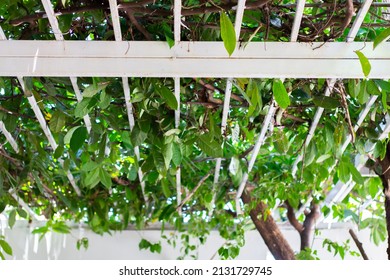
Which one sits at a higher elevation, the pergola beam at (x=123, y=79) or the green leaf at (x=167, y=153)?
the pergola beam at (x=123, y=79)

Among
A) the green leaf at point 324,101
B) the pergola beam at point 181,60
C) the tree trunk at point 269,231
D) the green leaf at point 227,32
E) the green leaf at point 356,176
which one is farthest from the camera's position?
the tree trunk at point 269,231

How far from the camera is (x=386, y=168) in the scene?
1964mm

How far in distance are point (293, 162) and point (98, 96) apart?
1112 mm

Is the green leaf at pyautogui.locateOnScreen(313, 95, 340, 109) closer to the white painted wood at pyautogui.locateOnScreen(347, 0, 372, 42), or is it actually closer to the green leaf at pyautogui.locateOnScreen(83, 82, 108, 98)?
the white painted wood at pyautogui.locateOnScreen(347, 0, 372, 42)

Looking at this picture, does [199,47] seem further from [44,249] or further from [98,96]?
[44,249]

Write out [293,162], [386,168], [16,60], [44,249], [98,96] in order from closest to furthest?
[16,60] → [98,96] → [386,168] → [293,162] → [44,249]

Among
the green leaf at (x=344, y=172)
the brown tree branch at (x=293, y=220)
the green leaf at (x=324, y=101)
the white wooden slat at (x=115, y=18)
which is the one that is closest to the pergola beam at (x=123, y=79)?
the white wooden slat at (x=115, y=18)

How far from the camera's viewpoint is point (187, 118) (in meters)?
1.83

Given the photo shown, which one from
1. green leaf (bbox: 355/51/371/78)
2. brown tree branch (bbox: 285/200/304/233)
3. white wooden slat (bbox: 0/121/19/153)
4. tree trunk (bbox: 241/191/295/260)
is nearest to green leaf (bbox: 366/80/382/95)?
green leaf (bbox: 355/51/371/78)

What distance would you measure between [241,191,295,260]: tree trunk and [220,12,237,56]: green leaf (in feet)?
5.09

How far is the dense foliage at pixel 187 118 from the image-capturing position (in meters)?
1.50

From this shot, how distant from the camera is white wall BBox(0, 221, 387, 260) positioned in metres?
3.27

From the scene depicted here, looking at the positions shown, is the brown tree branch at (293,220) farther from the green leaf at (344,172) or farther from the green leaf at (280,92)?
the green leaf at (280,92)
